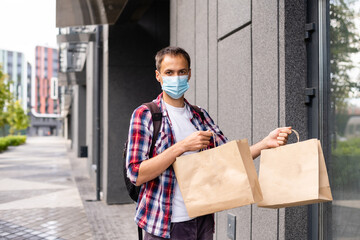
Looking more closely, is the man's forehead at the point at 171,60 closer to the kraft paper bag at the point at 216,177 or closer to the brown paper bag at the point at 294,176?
the kraft paper bag at the point at 216,177

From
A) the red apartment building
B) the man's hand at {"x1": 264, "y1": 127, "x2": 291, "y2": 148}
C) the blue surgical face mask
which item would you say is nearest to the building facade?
the man's hand at {"x1": 264, "y1": 127, "x2": 291, "y2": 148}

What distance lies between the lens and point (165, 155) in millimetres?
2074

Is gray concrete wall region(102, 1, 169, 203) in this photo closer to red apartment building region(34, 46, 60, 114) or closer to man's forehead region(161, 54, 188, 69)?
man's forehead region(161, 54, 188, 69)

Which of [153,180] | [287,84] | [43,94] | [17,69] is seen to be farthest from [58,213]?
[17,69]

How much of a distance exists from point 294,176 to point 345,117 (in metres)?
1.02

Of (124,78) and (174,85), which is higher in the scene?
(124,78)

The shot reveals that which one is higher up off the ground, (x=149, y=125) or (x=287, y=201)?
(x=149, y=125)

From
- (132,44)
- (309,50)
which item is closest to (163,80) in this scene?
(309,50)

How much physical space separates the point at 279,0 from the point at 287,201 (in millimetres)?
1950

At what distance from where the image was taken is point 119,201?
9445mm

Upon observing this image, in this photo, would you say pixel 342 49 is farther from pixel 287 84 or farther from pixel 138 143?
pixel 138 143

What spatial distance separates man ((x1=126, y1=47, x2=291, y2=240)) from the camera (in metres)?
2.15

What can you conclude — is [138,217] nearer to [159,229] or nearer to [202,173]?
[159,229]

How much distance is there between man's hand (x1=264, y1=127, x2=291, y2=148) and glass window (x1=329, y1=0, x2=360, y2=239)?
77cm
